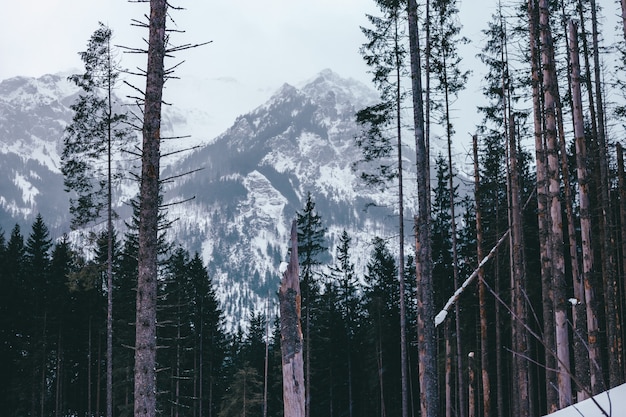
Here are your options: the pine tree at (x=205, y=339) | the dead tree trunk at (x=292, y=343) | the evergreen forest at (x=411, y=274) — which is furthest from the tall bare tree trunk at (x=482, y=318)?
the pine tree at (x=205, y=339)

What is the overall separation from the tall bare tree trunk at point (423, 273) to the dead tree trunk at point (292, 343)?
527 cm

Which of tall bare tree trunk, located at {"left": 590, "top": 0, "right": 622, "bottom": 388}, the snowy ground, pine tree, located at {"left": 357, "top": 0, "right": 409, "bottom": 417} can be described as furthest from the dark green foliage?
the snowy ground

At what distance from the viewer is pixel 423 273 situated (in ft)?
37.5

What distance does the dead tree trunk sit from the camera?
20.7ft

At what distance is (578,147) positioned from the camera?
39.1 ft

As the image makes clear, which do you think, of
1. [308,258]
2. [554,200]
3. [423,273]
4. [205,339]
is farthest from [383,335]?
[554,200]

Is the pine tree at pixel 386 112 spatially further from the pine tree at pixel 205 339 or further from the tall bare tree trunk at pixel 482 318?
the pine tree at pixel 205 339

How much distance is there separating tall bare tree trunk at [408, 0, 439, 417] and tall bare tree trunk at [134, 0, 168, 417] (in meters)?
6.15

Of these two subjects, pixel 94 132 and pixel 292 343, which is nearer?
pixel 292 343

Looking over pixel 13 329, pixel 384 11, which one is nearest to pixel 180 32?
pixel 384 11

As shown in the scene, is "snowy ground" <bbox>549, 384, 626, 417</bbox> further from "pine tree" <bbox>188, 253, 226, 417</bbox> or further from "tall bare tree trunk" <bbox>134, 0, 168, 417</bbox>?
"pine tree" <bbox>188, 253, 226, 417</bbox>

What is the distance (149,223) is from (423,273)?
657 centimetres

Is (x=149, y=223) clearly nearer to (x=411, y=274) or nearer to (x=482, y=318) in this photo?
(x=482, y=318)

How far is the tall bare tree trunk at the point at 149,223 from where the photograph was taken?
7.29 meters
